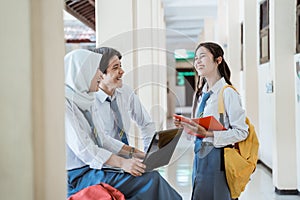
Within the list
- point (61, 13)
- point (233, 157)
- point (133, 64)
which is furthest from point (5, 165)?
point (233, 157)

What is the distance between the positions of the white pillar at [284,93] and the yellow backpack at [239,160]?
2.80m

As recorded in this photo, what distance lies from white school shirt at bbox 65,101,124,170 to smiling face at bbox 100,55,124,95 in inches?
10.6

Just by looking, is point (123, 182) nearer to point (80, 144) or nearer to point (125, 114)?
point (80, 144)

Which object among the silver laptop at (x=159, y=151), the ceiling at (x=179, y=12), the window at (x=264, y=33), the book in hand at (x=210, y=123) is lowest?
the silver laptop at (x=159, y=151)

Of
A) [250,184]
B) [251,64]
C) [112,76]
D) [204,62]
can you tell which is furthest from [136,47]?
[251,64]

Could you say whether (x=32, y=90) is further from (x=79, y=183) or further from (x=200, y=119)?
(x=200, y=119)

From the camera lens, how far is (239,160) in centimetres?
320

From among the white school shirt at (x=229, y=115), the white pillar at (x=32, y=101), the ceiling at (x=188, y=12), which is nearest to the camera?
the white pillar at (x=32, y=101)

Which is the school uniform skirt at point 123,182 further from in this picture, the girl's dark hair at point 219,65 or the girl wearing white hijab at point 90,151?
the girl's dark hair at point 219,65

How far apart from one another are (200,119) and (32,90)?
1.93m

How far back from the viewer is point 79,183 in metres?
2.37

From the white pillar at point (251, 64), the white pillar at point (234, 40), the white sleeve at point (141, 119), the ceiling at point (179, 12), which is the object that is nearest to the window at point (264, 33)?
the white pillar at point (251, 64)

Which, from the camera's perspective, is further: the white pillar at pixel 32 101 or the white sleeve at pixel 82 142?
the white sleeve at pixel 82 142

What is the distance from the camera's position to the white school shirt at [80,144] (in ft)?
7.27
